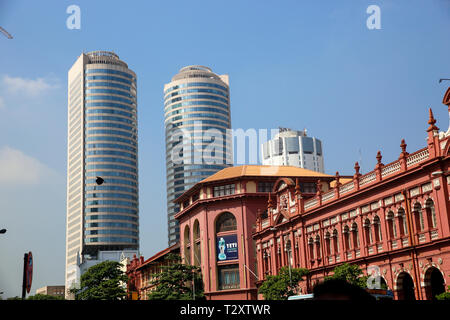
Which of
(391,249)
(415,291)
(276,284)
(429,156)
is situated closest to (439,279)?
(415,291)

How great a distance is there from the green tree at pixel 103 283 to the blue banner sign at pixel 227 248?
23452mm

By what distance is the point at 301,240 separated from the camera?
238 ft

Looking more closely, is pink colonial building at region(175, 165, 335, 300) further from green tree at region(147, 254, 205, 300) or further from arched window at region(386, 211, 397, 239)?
arched window at region(386, 211, 397, 239)

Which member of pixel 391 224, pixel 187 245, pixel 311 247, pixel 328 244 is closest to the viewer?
pixel 391 224

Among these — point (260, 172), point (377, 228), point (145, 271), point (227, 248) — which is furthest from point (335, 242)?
point (145, 271)

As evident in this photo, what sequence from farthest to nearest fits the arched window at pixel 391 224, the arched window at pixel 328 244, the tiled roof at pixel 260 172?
the tiled roof at pixel 260 172
the arched window at pixel 328 244
the arched window at pixel 391 224

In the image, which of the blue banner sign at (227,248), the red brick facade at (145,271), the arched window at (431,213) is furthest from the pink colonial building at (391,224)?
the red brick facade at (145,271)

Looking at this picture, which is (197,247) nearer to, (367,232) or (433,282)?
(367,232)

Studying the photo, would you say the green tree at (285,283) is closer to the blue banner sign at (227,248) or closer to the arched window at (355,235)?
the arched window at (355,235)

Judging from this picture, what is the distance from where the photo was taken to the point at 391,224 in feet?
183

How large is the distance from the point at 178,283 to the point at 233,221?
1315 cm

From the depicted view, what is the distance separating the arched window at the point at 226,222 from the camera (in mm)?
100131
